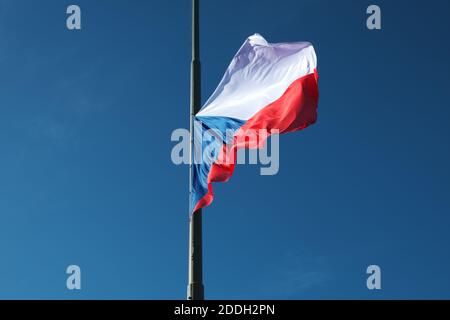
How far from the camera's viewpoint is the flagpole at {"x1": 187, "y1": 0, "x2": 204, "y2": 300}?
449 inches

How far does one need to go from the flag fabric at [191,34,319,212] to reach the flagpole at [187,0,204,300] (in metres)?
0.30

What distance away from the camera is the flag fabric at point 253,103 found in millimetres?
13578

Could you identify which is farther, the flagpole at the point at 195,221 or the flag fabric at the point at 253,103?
the flag fabric at the point at 253,103

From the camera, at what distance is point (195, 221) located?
12.3m

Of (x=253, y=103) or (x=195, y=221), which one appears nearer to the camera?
(x=195, y=221)

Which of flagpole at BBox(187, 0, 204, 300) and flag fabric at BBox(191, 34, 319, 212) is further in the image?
flag fabric at BBox(191, 34, 319, 212)

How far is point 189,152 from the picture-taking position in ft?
42.7

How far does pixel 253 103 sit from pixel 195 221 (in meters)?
3.98

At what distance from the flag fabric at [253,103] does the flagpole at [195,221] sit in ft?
0.99

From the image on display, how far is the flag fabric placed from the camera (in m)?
13.6

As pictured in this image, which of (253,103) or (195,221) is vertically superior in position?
(253,103)

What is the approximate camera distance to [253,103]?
15.4 m
